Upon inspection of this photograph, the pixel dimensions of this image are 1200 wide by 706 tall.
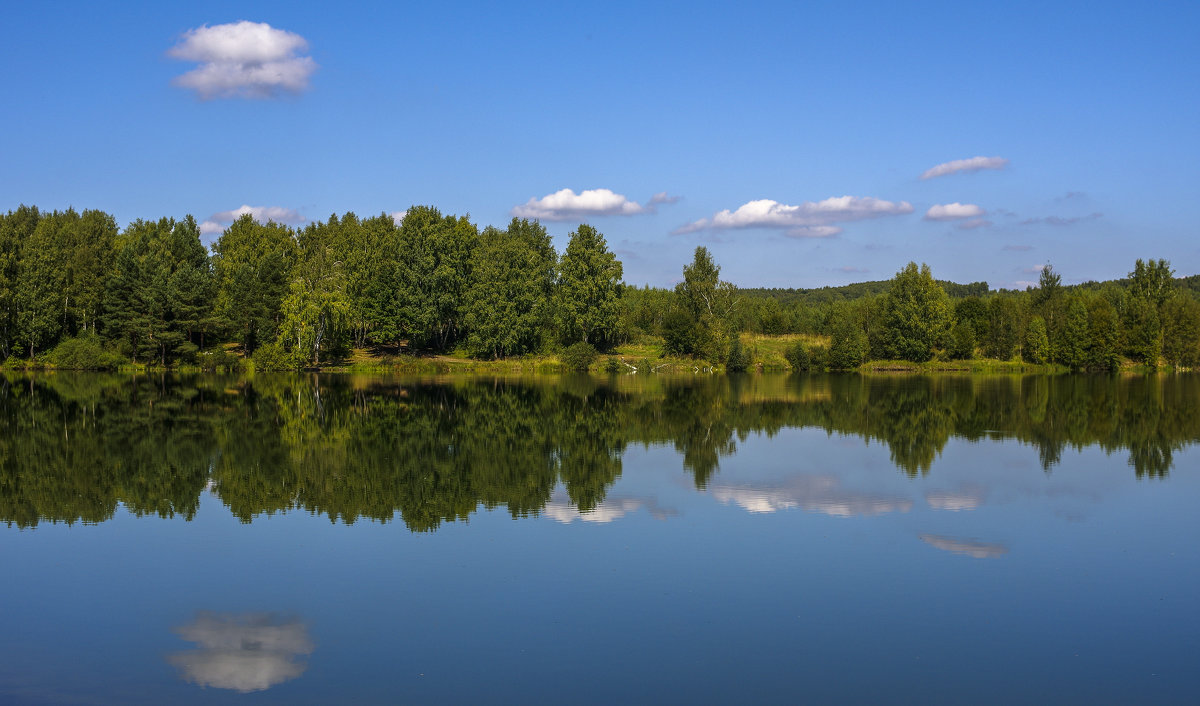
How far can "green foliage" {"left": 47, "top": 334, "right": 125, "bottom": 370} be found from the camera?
61.8m

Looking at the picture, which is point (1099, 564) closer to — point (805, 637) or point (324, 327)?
point (805, 637)

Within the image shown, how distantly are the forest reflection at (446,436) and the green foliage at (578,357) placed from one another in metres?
17.7

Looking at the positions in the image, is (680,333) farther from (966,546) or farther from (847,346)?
(966,546)

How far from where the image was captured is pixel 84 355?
6175cm

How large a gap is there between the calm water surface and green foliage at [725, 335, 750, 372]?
43371mm

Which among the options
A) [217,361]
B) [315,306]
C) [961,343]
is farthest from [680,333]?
[217,361]

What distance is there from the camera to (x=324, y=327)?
62.8 m

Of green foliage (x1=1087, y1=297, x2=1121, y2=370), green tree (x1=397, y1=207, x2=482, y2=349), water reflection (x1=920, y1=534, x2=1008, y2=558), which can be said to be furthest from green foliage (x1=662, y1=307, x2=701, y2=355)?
water reflection (x1=920, y1=534, x2=1008, y2=558)

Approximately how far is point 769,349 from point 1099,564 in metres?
63.1

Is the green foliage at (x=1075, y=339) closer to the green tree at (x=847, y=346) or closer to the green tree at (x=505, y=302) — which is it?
the green tree at (x=847, y=346)

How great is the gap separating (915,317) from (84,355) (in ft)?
212

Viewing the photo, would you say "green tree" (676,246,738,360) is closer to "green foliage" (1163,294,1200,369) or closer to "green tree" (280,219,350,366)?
"green tree" (280,219,350,366)

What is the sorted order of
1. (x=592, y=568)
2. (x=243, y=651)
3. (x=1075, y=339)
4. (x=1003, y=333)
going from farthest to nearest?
(x=1003, y=333)
(x=1075, y=339)
(x=592, y=568)
(x=243, y=651)

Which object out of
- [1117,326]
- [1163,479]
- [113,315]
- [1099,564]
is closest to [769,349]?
[1117,326]
